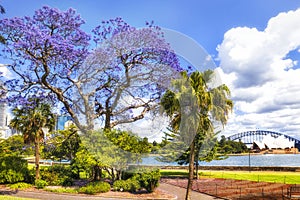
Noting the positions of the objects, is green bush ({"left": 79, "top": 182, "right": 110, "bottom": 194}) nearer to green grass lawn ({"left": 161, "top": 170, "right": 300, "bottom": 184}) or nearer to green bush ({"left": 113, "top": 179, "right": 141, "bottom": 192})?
green bush ({"left": 113, "top": 179, "right": 141, "bottom": 192})

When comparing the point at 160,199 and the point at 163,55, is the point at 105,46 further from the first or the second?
the point at 160,199

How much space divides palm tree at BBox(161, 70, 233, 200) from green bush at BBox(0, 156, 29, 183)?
1198 centimetres

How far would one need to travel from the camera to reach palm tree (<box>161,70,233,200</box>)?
1265cm

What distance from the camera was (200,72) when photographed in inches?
515

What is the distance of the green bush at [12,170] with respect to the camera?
65.3 ft

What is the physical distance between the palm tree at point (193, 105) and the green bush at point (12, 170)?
12.0 m

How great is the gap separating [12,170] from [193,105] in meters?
13.6

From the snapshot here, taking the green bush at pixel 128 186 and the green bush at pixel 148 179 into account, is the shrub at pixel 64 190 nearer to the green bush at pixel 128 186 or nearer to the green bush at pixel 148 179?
the green bush at pixel 128 186

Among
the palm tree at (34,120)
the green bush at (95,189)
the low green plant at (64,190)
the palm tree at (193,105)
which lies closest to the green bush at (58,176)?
the low green plant at (64,190)

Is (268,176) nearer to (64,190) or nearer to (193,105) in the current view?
(64,190)

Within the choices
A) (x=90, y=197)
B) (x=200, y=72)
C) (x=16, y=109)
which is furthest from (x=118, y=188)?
(x=16, y=109)

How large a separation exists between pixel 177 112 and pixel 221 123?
1.95 m

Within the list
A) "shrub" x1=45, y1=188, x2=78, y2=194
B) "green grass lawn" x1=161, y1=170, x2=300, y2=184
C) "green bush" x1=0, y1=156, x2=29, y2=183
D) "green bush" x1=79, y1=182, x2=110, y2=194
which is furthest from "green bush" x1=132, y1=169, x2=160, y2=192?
"green grass lawn" x1=161, y1=170, x2=300, y2=184

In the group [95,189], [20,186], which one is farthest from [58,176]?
[95,189]
